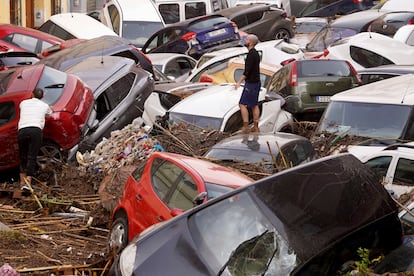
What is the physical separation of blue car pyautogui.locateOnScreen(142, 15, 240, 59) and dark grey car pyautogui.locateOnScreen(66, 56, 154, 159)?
7.23m

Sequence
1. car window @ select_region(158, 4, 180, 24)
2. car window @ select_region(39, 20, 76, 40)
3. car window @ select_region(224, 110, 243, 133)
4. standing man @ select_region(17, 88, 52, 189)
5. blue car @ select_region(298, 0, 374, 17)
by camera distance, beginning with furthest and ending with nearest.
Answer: blue car @ select_region(298, 0, 374, 17) → car window @ select_region(158, 4, 180, 24) → car window @ select_region(39, 20, 76, 40) → car window @ select_region(224, 110, 243, 133) → standing man @ select_region(17, 88, 52, 189)

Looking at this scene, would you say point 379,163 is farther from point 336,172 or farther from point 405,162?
point 336,172

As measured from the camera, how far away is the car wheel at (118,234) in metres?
8.75

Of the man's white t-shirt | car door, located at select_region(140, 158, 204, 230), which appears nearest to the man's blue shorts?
the man's white t-shirt

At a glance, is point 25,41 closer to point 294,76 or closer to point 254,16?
point 294,76

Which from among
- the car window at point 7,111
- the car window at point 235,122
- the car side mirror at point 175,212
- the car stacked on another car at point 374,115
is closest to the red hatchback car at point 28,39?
the car window at point 7,111

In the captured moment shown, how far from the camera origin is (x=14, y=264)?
8875 millimetres

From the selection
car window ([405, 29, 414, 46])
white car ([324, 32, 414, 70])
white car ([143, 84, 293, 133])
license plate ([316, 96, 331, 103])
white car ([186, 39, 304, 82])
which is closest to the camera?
white car ([143, 84, 293, 133])

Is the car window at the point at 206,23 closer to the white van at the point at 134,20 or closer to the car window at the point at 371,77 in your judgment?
the white van at the point at 134,20

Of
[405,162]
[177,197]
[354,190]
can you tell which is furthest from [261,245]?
[405,162]

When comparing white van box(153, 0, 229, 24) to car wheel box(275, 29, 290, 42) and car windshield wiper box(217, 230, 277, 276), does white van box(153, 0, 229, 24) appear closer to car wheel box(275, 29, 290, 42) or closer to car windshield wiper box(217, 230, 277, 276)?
car wheel box(275, 29, 290, 42)

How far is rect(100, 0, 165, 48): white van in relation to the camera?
80.0 feet

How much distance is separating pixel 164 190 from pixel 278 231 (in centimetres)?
291

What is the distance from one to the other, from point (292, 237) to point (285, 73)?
10944 mm
